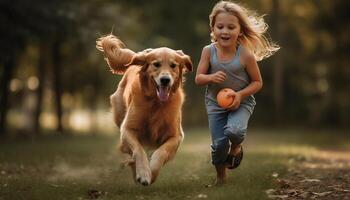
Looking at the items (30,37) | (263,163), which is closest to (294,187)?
(263,163)

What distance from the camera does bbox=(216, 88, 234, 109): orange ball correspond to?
715cm

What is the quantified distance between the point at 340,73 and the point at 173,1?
948cm

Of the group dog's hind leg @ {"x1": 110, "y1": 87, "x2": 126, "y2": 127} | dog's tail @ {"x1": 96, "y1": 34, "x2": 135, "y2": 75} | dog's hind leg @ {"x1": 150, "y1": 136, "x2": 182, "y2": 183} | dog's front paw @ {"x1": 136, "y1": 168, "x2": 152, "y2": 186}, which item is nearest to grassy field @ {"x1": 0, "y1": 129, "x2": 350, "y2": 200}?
dog's front paw @ {"x1": 136, "y1": 168, "x2": 152, "y2": 186}

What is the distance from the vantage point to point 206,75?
729 cm

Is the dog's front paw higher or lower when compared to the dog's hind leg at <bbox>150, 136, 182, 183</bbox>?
lower

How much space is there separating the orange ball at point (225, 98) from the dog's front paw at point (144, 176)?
3.77 ft

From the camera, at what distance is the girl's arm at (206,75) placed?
7.17m

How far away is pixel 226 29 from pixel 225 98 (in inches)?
32.3

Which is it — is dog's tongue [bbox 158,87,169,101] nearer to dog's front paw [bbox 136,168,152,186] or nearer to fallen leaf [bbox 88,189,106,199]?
dog's front paw [bbox 136,168,152,186]

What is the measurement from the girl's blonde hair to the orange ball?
0.77 meters

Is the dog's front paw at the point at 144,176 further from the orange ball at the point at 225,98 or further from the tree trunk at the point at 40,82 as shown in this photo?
the tree trunk at the point at 40,82

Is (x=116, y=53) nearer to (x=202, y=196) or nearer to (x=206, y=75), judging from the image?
(x=206, y=75)

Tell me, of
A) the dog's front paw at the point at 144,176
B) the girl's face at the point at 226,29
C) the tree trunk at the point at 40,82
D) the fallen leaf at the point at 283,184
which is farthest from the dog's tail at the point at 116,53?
the tree trunk at the point at 40,82

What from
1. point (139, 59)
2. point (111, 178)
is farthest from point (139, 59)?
point (111, 178)
